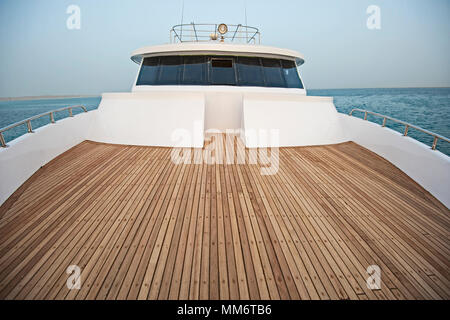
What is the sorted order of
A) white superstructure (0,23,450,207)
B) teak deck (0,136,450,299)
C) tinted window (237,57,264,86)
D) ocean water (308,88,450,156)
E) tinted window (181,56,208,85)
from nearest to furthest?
teak deck (0,136,450,299)
white superstructure (0,23,450,207)
tinted window (181,56,208,85)
tinted window (237,57,264,86)
ocean water (308,88,450,156)

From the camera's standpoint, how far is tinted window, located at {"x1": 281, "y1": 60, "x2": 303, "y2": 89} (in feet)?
25.5

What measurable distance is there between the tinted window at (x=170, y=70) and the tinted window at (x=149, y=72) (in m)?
0.18

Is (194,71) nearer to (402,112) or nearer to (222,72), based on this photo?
(222,72)

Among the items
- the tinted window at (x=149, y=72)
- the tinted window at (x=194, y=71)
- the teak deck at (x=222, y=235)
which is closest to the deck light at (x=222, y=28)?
the tinted window at (x=194, y=71)

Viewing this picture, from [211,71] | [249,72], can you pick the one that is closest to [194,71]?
[211,71]

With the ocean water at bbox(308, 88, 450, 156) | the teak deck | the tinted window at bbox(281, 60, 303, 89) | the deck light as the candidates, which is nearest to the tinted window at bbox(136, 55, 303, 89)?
the tinted window at bbox(281, 60, 303, 89)

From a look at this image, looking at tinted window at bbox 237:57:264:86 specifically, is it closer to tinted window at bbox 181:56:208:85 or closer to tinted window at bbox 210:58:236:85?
tinted window at bbox 210:58:236:85

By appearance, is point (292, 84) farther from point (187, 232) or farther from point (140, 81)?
point (187, 232)

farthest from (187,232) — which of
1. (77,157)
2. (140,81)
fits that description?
(140,81)

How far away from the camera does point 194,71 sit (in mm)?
7254

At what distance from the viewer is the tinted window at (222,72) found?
7.30 metres

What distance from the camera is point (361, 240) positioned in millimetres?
2475

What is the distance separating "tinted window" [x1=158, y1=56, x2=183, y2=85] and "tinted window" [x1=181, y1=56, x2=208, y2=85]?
19cm

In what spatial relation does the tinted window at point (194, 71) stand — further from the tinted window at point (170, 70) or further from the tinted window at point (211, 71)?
the tinted window at point (170, 70)
